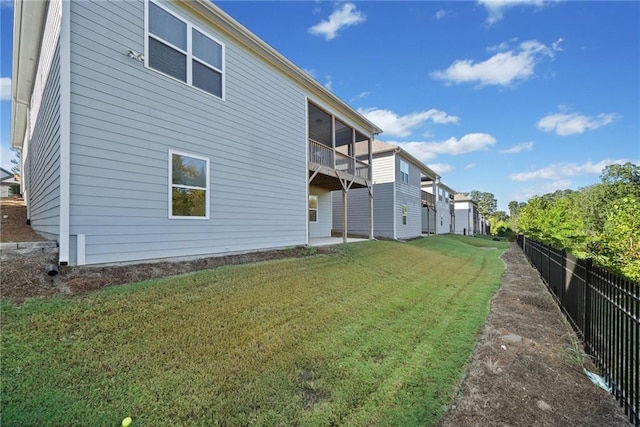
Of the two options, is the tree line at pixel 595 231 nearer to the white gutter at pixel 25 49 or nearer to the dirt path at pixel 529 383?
the dirt path at pixel 529 383

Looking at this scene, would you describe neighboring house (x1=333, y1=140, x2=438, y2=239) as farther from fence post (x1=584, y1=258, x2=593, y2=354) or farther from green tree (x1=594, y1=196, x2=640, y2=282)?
fence post (x1=584, y1=258, x2=593, y2=354)

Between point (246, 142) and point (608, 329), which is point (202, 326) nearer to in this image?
point (608, 329)

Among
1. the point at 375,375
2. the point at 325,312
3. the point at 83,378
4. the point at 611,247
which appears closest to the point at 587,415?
the point at 375,375

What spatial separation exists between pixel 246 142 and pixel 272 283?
4.39m

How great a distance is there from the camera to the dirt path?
261 centimetres

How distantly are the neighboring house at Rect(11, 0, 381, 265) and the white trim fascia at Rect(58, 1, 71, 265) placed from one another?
17 millimetres

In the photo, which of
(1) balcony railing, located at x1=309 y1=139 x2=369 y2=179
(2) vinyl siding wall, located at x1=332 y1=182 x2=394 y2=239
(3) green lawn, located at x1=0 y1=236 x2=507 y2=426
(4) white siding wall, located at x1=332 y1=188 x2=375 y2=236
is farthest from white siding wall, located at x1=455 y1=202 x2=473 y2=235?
(3) green lawn, located at x1=0 y1=236 x2=507 y2=426

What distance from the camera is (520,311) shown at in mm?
5695

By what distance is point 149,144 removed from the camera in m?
5.72

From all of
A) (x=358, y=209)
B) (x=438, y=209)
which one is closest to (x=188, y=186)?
(x=358, y=209)

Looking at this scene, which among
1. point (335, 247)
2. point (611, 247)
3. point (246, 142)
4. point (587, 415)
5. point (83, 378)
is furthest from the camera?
point (335, 247)

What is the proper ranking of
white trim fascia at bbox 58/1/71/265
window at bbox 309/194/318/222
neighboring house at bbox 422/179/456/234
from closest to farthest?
white trim fascia at bbox 58/1/71/265 → window at bbox 309/194/318/222 → neighboring house at bbox 422/179/456/234

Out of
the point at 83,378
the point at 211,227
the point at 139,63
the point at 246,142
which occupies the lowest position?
the point at 83,378

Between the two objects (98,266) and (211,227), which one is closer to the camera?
(98,266)
